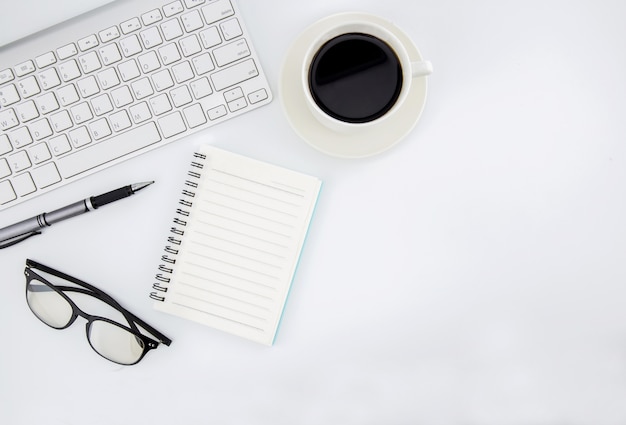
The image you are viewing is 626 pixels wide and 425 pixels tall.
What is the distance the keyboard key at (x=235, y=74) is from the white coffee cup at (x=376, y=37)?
9 cm

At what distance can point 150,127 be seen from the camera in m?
0.62

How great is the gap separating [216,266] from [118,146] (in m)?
0.19

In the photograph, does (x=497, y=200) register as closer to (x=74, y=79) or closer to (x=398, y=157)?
(x=398, y=157)

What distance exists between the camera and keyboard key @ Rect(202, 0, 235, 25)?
0.61 m

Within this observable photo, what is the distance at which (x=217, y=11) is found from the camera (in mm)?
614

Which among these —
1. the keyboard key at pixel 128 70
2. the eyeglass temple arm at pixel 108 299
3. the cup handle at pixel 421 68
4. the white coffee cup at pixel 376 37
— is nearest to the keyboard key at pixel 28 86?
the keyboard key at pixel 128 70

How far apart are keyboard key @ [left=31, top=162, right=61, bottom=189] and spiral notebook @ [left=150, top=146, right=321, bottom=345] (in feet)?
0.52

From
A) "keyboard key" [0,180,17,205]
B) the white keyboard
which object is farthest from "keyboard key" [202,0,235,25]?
"keyboard key" [0,180,17,205]

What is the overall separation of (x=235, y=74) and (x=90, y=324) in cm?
37

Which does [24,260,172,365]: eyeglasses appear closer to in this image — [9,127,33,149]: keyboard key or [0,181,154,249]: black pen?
[0,181,154,249]: black pen

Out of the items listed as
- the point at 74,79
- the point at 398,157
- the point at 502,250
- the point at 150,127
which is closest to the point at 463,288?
the point at 502,250

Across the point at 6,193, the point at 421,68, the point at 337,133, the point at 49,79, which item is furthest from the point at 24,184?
the point at 421,68

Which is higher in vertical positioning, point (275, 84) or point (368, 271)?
point (275, 84)

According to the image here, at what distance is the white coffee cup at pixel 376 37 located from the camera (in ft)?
1.74
